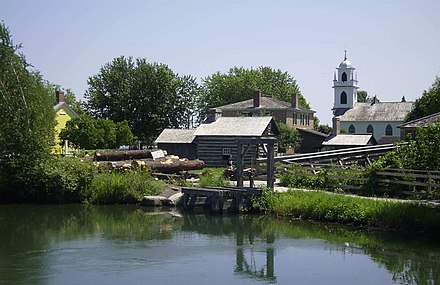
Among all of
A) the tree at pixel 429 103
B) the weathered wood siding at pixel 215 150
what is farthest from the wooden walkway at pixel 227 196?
the tree at pixel 429 103

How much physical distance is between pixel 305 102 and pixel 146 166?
235ft

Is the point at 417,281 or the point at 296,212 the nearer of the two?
the point at 417,281

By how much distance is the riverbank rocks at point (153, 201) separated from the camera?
3180 centimetres

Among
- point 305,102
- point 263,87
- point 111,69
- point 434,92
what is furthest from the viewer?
point 305,102

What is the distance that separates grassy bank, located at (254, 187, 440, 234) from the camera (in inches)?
907

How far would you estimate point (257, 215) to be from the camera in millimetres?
29234

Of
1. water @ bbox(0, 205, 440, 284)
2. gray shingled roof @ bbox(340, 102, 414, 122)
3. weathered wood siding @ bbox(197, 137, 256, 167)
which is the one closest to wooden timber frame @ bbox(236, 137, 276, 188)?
water @ bbox(0, 205, 440, 284)

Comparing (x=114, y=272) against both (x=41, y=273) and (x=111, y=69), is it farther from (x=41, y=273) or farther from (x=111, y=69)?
(x=111, y=69)

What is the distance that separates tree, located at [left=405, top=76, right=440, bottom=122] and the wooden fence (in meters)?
35.1

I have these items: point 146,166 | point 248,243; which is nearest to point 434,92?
point 146,166

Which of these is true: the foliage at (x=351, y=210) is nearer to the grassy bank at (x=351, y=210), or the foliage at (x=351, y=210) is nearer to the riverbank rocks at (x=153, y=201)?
the grassy bank at (x=351, y=210)

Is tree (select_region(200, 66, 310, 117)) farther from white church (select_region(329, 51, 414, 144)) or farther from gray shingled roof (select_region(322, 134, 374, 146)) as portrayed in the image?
gray shingled roof (select_region(322, 134, 374, 146))

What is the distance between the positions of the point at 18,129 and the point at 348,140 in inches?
1406

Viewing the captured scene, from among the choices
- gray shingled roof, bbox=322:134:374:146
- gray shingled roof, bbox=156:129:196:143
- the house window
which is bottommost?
the house window
